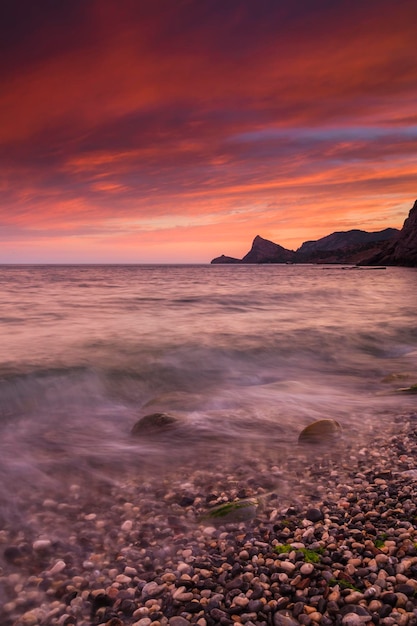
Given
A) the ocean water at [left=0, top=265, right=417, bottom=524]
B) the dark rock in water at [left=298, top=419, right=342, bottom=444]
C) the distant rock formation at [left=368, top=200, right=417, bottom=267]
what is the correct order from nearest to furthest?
the ocean water at [left=0, top=265, right=417, bottom=524] < the dark rock in water at [left=298, top=419, right=342, bottom=444] < the distant rock formation at [left=368, top=200, right=417, bottom=267]

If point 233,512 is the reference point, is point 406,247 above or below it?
above

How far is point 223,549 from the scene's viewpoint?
3.67 metres

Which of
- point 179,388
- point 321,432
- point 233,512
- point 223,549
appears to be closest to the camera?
point 223,549

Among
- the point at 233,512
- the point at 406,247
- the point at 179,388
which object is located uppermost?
the point at 406,247

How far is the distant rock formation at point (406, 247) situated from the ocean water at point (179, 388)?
9347 centimetres

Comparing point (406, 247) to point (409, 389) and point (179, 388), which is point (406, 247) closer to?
point (409, 389)

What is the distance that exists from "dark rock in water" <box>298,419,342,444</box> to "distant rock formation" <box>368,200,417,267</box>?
108m

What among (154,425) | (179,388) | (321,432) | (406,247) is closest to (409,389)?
(321,432)

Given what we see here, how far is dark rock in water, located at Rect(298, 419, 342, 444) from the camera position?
6117 millimetres

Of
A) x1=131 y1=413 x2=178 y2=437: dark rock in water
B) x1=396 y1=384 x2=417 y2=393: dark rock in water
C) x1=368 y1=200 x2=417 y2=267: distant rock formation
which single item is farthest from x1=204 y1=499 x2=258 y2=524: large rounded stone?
x1=368 y1=200 x2=417 y2=267: distant rock formation

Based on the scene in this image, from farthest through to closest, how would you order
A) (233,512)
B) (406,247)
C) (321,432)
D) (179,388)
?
(406,247), (179,388), (321,432), (233,512)

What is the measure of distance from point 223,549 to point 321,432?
2.99m

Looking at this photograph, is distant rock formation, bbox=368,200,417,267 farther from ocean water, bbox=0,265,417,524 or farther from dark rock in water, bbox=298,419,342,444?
dark rock in water, bbox=298,419,342,444

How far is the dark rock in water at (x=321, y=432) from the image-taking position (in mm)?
6117
